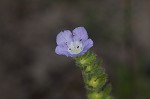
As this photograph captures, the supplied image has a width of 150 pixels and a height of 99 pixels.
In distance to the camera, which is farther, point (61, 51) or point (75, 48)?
point (75, 48)

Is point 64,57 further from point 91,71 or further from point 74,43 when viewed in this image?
point 91,71

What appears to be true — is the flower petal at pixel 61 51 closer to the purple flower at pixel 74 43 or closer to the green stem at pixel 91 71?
the purple flower at pixel 74 43

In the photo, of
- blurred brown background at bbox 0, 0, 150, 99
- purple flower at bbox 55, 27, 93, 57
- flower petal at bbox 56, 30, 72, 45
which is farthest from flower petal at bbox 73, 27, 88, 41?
blurred brown background at bbox 0, 0, 150, 99

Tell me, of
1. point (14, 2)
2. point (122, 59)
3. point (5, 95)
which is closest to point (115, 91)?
point (122, 59)

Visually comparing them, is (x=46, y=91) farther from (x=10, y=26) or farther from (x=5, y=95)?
(x=10, y=26)

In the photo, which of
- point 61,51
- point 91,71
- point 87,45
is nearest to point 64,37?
point 61,51

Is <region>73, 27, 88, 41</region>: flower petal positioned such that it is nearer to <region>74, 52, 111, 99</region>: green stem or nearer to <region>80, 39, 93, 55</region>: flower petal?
<region>80, 39, 93, 55</region>: flower petal

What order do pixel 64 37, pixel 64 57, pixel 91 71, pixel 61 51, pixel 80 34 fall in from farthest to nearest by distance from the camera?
pixel 64 57 → pixel 64 37 → pixel 80 34 → pixel 61 51 → pixel 91 71
